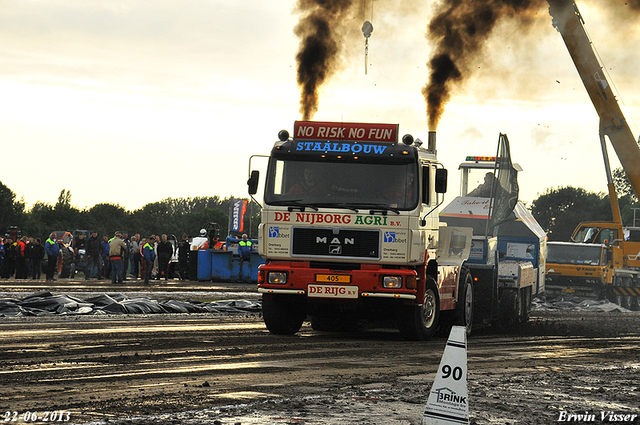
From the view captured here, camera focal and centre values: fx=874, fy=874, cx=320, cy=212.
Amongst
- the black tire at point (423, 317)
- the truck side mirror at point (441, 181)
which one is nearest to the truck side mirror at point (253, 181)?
the truck side mirror at point (441, 181)

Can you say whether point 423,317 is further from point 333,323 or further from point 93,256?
point 93,256

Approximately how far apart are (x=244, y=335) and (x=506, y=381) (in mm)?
5683

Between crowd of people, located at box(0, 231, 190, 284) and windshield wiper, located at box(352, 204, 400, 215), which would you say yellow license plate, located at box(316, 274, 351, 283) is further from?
crowd of people, located at box(0, 231, 190, 284)

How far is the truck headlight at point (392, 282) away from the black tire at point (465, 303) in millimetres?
2547

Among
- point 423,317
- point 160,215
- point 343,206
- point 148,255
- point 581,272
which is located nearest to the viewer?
point 343,206

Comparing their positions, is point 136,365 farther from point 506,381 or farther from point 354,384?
point 506,381

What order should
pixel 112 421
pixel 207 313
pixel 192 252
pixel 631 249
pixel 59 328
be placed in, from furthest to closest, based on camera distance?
pixel 192 252, pixel 631 249, pixel 207 313, pixel 59 328, pixel 112 421

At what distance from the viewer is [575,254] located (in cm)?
3094

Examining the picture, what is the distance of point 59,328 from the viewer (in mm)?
14414

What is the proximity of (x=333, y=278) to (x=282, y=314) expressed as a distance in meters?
1.49

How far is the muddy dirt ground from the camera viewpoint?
23.2 feet

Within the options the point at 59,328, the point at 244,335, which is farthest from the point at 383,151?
the point at 59,328

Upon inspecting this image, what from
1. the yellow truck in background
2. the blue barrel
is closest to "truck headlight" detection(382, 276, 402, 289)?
the yellow truck in background

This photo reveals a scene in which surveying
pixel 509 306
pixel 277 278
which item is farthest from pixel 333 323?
pixel 509 306
